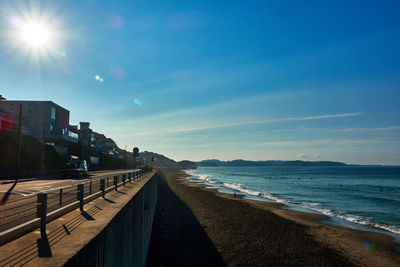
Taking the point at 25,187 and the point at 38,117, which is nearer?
the point at 25,187

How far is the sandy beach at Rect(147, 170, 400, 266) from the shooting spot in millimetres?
16359

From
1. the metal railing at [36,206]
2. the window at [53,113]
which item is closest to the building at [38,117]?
the window at [53,113]

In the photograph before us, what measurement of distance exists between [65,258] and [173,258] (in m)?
13.6

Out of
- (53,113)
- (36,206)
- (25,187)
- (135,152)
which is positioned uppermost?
(53,113)

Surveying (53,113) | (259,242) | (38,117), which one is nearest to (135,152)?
(259,242)

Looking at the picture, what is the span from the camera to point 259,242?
19641 mm

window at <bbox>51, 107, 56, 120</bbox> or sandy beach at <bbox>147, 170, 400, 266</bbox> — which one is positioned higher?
window at <bbox>51, 107, 56, 120</bbox>

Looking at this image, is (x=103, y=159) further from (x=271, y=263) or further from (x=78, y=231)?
(x=78, y=231)

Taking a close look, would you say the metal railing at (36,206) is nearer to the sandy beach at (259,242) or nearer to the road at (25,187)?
the road at (25,187)

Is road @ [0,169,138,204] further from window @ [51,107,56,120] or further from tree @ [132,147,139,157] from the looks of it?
window @ [51,107,56,120]

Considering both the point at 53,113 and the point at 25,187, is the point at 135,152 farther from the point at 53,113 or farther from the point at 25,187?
the point at 53,113

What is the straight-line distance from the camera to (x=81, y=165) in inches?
1490

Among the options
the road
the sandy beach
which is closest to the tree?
the sandy beach

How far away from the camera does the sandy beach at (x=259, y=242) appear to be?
1636 cm
